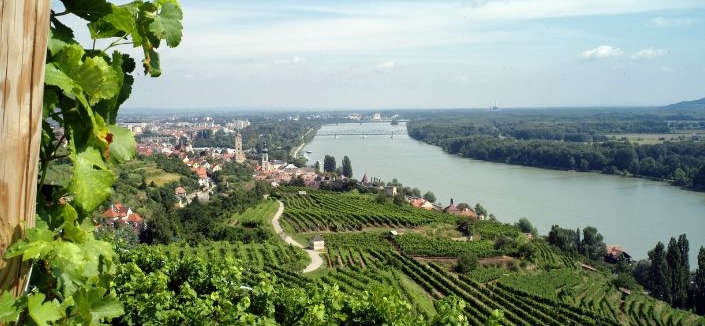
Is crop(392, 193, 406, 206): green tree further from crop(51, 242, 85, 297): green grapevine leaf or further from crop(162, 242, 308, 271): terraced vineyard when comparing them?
crop(51, 242, 85, 297): green grapevine leaf

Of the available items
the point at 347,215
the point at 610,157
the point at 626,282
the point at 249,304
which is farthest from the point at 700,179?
the point at 249,304

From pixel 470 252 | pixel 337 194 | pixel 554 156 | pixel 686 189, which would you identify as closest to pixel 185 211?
pixel 337 194

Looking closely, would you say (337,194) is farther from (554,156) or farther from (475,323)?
(554,156)

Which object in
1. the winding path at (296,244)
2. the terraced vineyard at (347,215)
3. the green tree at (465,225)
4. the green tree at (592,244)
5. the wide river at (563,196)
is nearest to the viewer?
the winding path at (296,244)

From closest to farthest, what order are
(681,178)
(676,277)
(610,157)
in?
(676,277)
(681,178)
(610,157)

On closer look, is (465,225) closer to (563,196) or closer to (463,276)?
(463,276)

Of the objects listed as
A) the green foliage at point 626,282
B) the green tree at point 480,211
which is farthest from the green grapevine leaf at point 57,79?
the green tree at point 480,211

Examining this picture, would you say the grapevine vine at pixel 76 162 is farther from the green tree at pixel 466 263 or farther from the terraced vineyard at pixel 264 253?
the green tree at pixel 466 263
